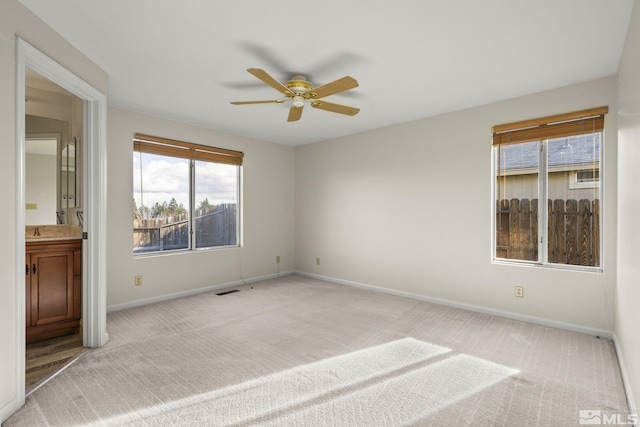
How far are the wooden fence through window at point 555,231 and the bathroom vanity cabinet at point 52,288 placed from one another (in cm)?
448

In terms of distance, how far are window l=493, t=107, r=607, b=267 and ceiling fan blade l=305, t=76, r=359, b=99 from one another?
2048 millimetres

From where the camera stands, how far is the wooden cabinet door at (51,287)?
280 centimetres

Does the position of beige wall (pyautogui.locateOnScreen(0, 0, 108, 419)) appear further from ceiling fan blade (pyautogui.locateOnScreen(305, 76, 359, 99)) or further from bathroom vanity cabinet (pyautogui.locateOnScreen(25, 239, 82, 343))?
ceiling fan blade (pyautogui.locateOnScreen(305, 76, 359, 99))

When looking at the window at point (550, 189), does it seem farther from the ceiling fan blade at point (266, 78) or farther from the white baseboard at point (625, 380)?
the ceiling fan blade at point (266, 78)

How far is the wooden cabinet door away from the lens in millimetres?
2797

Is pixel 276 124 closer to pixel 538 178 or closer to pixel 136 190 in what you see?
pixel 136 190

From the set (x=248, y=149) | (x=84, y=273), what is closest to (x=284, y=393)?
(x=84, y=273)

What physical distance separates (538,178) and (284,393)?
3302 mm

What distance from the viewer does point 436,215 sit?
13.2 ft

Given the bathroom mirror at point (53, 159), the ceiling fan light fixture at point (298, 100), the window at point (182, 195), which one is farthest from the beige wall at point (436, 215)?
the bathroom mirror at point (53, 159)

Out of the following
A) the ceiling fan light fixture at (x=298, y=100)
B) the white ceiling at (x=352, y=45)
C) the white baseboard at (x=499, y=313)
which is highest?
the white ceiling at (x=352, y=45)

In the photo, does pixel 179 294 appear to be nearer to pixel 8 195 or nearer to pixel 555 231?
pixel 8 195

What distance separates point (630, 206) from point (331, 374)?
7.68ft

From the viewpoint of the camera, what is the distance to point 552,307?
125 inches
